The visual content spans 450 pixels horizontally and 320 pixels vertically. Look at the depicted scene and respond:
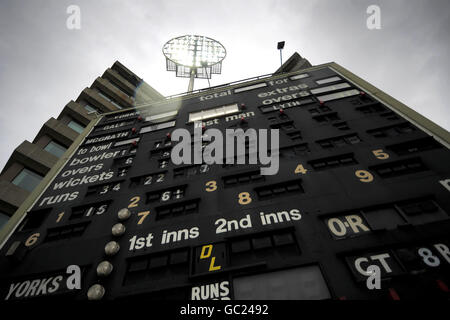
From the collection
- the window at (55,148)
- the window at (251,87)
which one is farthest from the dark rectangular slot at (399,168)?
the window at (55,148)

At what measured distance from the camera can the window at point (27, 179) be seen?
54.5 feet

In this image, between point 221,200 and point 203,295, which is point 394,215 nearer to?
point 221,200

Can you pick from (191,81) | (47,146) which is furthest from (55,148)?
(191,81)

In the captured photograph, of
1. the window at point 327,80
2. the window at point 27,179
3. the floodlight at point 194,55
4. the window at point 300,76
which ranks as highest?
the floodlight at point 194,55

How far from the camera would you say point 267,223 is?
27.0 ft

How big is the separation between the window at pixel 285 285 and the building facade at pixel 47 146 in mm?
17105

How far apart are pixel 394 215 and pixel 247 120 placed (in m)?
9.39

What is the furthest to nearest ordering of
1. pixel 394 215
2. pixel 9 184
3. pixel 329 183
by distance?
pixel 9 184
pixel 329 183
pixel 394 215

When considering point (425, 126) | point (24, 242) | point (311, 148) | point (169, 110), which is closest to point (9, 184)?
point (24, 242)

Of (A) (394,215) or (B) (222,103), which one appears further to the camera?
(B) (222,103)

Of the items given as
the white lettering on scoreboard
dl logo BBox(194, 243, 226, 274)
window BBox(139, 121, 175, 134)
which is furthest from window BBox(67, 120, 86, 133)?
the white lettering on scoreboard

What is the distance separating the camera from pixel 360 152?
32.6 feet

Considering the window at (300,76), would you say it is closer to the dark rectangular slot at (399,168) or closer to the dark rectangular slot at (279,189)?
the dark rectangular slot at (399,168)

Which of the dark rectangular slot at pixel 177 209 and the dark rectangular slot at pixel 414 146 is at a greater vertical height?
the dark rectangular slot at pixel 414 146
